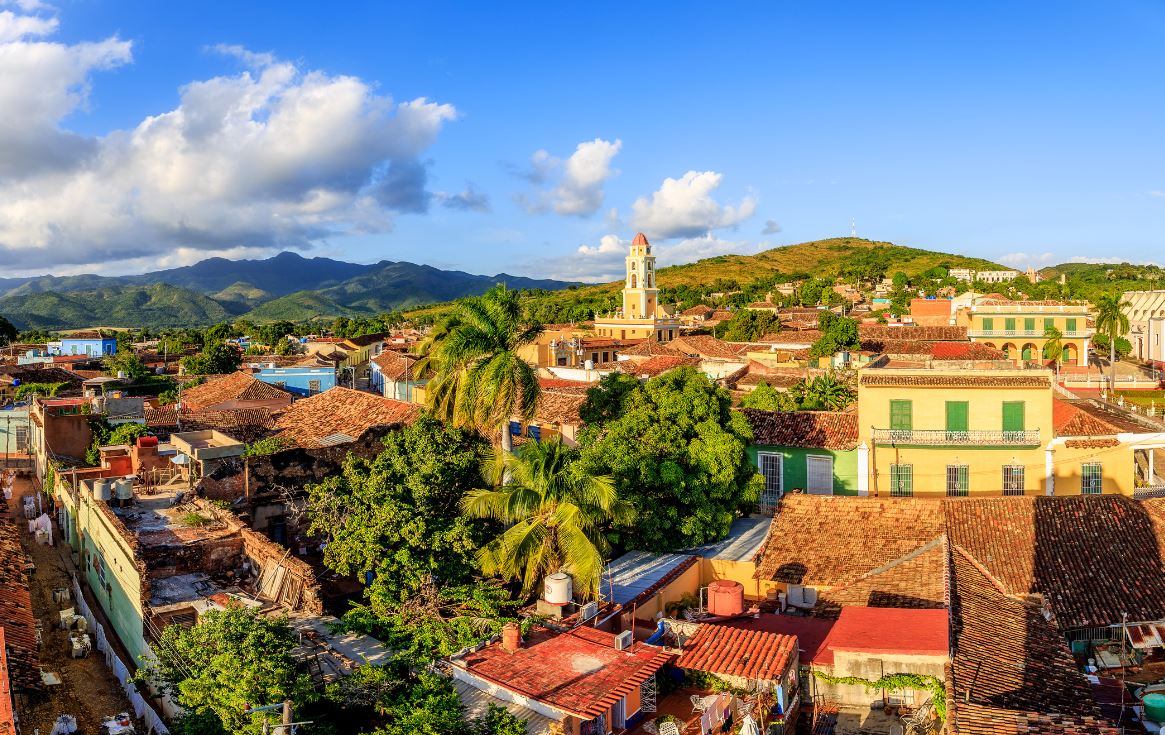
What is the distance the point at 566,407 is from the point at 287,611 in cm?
1571

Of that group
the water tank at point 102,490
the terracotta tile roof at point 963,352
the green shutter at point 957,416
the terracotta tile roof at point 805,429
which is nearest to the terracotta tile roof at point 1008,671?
the terracotta tile roof at point 805,429

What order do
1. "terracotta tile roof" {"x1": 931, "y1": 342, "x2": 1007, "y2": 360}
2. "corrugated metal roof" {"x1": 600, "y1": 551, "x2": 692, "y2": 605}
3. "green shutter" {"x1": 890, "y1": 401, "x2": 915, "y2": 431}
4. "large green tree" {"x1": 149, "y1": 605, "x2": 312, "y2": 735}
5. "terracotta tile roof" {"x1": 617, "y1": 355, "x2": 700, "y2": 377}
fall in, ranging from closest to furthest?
"large green tree" {"x1": 149, "y1": 605, "x2": 312, "y2": 735} → "corrugated metal roof" {"x1": 600, "y1": 551, "x2": 692, "y2": 605} → "green shutter" {"x1": 890, "y1": 401, "x2": 915, "y2": 431} → "terracotta tile roof" {"x1": 931, "y1": 342, "x2": 1007, "y2": 360} → "terracotta tile roof" {"x1": 617, "y1": 355, "x2": 700, "y2": 377}

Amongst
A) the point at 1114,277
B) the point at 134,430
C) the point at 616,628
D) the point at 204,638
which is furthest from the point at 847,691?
the point at 1114,277

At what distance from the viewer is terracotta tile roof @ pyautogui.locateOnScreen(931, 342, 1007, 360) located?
42500mm

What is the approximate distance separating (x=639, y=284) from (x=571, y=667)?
67.4m

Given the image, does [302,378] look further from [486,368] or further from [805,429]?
[486,368]

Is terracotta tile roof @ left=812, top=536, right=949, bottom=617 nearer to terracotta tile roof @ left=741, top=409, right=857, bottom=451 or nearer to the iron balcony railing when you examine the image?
terracotta tile roof @ left=741, top=409, right=857, bottom=451

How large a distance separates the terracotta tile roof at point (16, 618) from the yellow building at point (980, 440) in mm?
18606

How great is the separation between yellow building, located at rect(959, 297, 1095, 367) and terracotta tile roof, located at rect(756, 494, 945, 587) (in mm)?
46729

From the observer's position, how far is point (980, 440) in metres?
22.1

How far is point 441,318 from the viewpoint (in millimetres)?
19234

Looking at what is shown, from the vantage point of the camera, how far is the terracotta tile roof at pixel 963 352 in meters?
42.5

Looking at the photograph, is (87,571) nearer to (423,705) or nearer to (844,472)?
(423,705)

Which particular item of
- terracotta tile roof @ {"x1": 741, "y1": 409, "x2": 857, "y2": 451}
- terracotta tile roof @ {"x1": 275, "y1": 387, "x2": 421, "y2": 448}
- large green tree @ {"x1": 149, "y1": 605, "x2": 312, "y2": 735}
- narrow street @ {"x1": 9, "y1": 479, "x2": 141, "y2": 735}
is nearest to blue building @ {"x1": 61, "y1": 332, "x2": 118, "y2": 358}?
terracotta tile roof @ {"x1": 275, "y1": 387, "x2": 421, "y2": 448}
